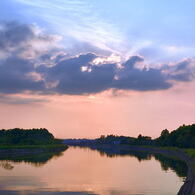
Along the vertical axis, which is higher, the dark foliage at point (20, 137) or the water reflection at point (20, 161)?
the dark foliage at point (20, 137)

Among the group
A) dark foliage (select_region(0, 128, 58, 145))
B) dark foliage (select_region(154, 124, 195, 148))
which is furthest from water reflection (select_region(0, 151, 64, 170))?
dark foliage (select_region(0, 128, 58, 145))

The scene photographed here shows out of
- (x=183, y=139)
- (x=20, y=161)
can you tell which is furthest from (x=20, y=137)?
(x=20, y=161)

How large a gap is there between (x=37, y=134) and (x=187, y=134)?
282ft

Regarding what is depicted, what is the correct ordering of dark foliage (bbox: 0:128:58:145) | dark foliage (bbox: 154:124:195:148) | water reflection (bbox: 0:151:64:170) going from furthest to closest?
dark foliage (bbox: 0:128:58:145) → dark foliage (bbox: 154:124:195:148) → water reflection (bbox: 0:151:64:170)

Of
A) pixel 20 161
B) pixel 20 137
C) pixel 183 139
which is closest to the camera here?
pixel 20 161

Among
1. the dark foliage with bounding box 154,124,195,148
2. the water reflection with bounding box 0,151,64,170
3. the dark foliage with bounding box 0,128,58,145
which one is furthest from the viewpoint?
the dark foliage with bounding box 0,128,58,145

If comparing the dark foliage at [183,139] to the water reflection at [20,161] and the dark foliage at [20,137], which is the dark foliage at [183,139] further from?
the dark foliage at [20,137]

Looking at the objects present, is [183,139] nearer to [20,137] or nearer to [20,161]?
[20,161]

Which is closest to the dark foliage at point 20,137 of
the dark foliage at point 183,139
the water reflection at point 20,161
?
the water reflection at point 20,161

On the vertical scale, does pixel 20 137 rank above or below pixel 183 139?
above

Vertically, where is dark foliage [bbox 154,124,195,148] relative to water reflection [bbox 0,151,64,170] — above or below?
above

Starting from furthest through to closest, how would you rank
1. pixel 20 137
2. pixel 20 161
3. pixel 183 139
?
pixel 20 137
pixel 183 139
pixel 20 161

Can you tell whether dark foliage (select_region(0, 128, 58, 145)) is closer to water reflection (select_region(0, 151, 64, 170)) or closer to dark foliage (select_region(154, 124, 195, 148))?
water reflection (select_region(0, 151, 64, 170))

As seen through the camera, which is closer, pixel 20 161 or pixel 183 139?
pixel 20 161
